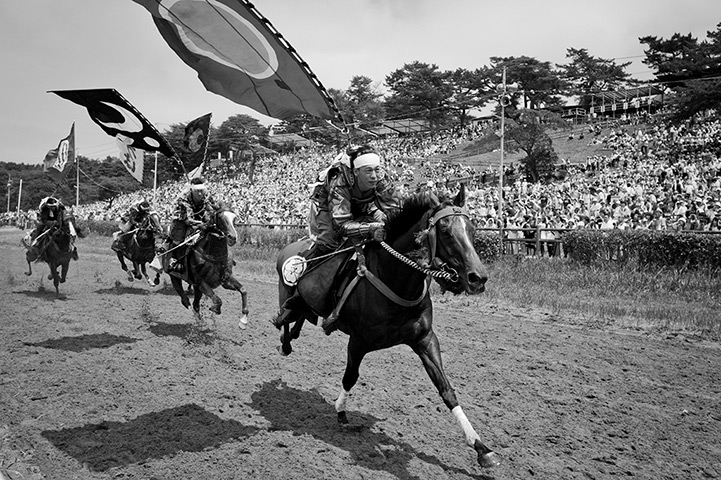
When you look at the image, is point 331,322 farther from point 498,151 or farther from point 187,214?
point 498,151

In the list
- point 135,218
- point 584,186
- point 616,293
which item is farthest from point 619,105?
point 135,218

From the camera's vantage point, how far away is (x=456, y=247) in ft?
14.2

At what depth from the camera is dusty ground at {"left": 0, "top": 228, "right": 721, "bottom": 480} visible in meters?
4.54

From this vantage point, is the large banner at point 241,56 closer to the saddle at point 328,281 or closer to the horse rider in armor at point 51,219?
the saddle at point 328,281

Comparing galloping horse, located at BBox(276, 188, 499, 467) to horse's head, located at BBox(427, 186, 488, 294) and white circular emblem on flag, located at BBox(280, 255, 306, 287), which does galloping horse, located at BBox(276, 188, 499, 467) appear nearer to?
horse's head, located at BBox(427, 186, 488, 294)

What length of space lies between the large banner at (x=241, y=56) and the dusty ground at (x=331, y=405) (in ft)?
10.4

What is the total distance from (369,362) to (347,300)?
253 centimetres

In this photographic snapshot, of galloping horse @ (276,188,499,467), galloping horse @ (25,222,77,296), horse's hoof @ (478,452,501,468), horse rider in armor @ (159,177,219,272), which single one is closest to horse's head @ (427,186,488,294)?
galloping horse @ (276,188,499,467)

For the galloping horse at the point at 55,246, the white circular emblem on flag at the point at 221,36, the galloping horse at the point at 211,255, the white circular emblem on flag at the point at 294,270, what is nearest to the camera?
the white circular emblem on flag at the point at 221,36

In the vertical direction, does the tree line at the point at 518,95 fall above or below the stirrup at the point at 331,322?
above

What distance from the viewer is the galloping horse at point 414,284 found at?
4363 mm

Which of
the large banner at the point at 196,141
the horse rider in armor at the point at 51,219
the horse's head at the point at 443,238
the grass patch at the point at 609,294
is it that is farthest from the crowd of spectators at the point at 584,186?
the horse rider in armor at the point at 51,219

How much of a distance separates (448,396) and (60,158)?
55.9ft

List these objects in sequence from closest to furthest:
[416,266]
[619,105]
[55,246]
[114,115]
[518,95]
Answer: [416,266], [114,115], [55,246], [518,95], [619,105]
